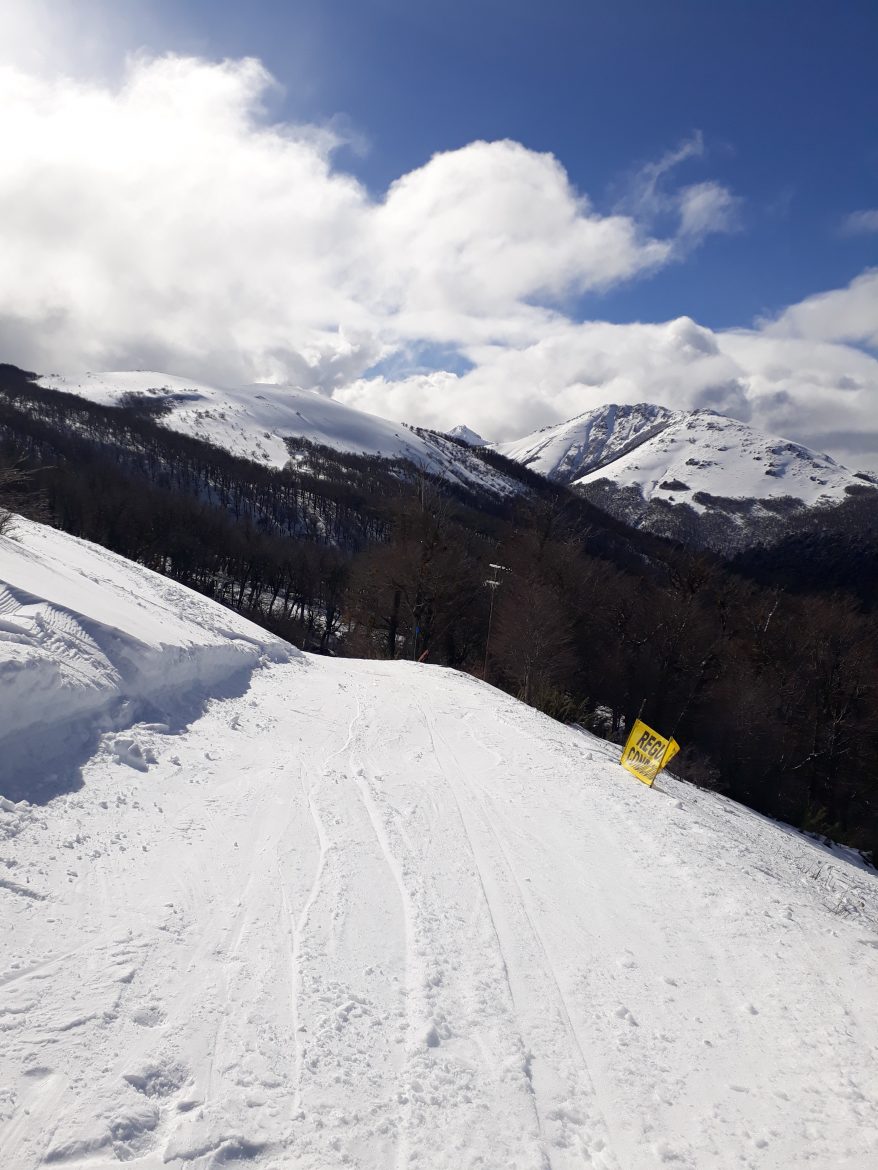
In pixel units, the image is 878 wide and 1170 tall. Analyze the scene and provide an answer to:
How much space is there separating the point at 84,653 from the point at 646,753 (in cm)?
1014

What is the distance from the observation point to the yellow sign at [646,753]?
11070 millimetres

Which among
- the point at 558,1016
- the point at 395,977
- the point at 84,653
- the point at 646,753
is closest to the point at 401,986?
the point at 395,977

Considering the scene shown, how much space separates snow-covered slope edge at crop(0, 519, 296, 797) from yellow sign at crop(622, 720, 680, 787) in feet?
27.8

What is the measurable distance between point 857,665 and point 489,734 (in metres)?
30.7

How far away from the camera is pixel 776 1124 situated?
366 centimetres

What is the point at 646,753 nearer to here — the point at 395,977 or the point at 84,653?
the point at 395,977

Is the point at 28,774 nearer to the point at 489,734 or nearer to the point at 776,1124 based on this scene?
the point at 776,1124

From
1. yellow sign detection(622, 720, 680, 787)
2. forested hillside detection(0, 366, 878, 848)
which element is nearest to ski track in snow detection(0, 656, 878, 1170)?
yellow sign detection(622, 720, 680, 787)

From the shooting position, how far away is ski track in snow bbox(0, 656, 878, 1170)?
130 inches

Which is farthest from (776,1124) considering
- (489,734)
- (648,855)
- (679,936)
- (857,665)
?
(857,665)

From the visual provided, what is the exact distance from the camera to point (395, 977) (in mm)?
4535

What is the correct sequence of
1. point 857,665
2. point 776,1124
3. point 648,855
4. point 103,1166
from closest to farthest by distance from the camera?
1. point 103,1166
2. point 776,1124
3. point 648,855
4. point 857,665

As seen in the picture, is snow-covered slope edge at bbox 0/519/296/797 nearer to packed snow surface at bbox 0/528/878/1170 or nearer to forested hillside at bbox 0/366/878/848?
packed snow surface at bbox 0/528/878/1170

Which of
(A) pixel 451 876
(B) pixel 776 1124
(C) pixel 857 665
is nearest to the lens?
(B) pixel 776 1124
